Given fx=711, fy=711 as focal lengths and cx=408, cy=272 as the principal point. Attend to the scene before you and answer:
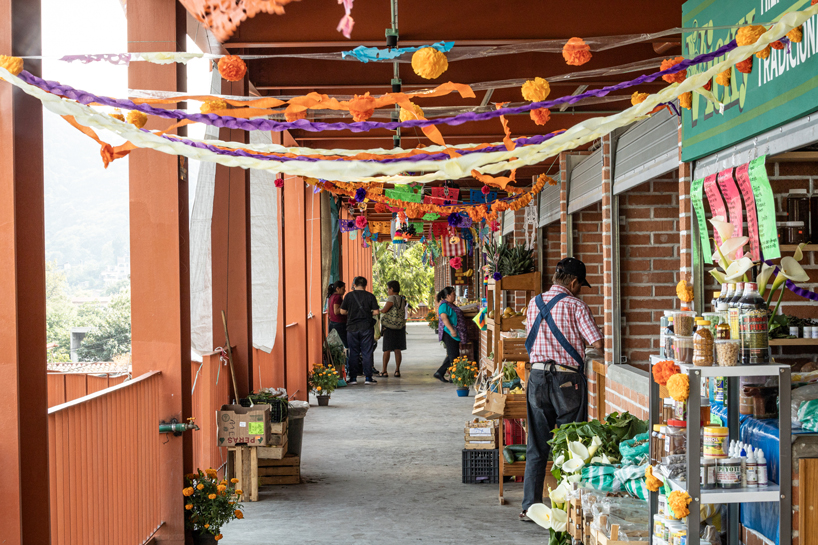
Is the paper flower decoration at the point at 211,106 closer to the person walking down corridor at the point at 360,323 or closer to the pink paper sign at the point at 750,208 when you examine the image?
the pink paper sign at the point at 750,208

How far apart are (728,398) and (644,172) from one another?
7.14 feet

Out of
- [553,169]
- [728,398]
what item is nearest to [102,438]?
[728,398]

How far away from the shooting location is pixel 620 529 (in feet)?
8.85

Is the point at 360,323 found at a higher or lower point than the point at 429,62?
lower

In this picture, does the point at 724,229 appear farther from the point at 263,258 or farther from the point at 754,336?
the point at 263,258

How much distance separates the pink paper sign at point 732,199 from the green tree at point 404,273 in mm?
28264

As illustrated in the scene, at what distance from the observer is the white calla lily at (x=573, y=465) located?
11.3ft

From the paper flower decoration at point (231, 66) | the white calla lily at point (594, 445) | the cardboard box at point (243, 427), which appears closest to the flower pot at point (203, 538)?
the cardboard box at point (243, 427)

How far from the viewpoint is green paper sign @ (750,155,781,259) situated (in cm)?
258

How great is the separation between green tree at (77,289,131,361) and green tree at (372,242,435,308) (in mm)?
22977

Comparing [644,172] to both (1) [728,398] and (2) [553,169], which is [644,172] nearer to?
(1) [728,398]

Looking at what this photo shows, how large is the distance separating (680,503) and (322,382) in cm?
783

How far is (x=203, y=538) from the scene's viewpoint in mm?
4340

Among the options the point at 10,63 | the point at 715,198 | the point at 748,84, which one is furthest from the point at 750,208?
the point at 10,63
